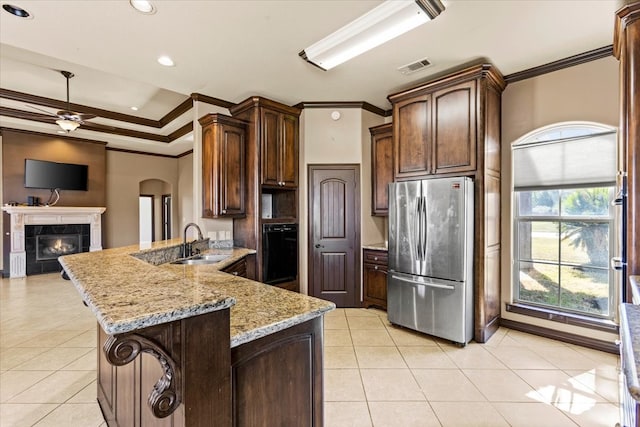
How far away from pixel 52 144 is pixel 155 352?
26.3 feet

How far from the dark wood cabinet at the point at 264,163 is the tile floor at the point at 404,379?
1479mm

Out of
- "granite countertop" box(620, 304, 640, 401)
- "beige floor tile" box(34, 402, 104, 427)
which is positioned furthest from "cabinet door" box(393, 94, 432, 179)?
"beige floor tile" box(34, 402, 104, 427)

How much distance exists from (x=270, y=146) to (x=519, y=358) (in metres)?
3.51

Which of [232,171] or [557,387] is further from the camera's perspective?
[232,171]

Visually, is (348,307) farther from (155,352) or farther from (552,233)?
(155,352)

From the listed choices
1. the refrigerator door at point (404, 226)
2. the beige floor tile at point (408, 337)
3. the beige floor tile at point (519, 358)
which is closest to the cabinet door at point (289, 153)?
the refrigerator door at point (404, 226)

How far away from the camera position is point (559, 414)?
197 cm

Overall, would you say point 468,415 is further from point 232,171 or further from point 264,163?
point 232,171

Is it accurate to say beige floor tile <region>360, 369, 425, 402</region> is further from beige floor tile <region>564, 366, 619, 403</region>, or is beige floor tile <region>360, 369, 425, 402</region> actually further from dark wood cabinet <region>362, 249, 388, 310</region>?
dark wood cabinet <region>362, 249, 388, 310</region>

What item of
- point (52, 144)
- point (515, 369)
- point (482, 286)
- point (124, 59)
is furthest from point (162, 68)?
point (52, 144)

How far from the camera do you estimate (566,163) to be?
3062 mm

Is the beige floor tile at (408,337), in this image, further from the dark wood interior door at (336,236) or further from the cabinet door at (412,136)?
the cabinet door at (412,136)

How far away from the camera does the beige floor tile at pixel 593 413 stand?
1.88m

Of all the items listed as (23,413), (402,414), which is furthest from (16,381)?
(402,414)
